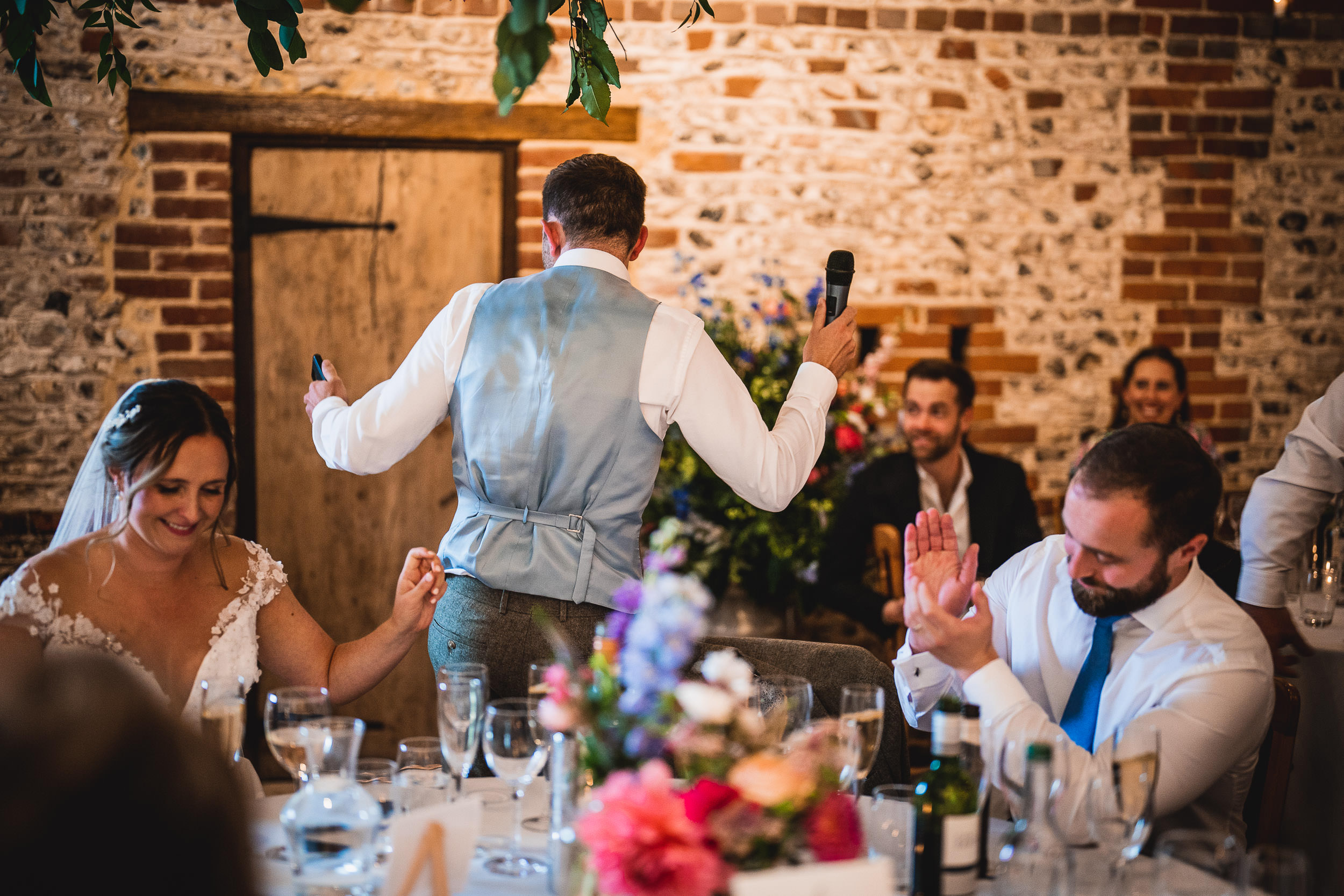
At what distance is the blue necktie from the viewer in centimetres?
182

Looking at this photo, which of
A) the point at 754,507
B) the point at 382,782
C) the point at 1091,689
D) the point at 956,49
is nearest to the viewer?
the point at 382,782


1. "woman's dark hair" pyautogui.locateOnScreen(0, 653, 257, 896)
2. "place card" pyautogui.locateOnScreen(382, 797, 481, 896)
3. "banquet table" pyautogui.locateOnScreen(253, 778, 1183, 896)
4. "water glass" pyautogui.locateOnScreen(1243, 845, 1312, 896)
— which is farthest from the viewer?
"banquet table" pyautogui.locateOnScreen(253, 778, 1183, 896)

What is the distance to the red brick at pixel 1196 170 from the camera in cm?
405

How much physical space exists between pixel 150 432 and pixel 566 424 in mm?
711

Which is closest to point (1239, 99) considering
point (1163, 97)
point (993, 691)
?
point (1163, 97)

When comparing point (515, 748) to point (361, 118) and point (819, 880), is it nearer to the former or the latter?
point (819, 880)

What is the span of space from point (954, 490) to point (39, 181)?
3.08 metres

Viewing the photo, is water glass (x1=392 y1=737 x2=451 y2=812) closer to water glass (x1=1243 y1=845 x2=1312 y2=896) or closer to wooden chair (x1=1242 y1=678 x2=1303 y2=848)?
water glass (x1=1243 y1=845 x2=1312 y2=896)

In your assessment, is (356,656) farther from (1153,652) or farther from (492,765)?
(1153,652)

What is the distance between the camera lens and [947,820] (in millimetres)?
1232

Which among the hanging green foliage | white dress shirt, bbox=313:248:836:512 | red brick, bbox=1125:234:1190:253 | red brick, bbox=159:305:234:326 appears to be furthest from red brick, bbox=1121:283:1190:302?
red brick, bbox=159:305:234:326

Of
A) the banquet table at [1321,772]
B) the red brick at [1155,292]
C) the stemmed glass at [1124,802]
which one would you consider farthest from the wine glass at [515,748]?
the red brick at [1155,292]

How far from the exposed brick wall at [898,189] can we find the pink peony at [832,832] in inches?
120

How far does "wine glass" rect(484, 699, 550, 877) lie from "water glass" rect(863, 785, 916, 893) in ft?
1.31
